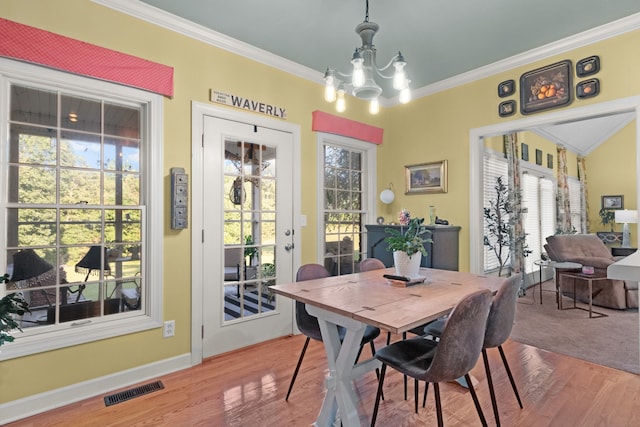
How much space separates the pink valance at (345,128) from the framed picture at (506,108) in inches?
56.5

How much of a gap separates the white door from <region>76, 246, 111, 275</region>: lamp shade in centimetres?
75

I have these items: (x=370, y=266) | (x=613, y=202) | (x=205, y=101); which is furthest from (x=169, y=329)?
(x=613, y=202)

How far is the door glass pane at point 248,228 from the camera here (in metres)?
3.05

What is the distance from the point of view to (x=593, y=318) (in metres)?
3.97

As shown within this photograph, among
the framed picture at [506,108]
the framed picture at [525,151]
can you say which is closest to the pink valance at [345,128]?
the framed picture at [506,108]

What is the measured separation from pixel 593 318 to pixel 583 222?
14.6 feet

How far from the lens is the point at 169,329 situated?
8.63 ft

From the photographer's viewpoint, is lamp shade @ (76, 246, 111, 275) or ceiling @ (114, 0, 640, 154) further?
ceiling @ (114, 0, 640, 154)

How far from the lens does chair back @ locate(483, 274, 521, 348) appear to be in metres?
1.83

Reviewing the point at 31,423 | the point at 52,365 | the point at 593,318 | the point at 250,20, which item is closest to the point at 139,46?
the point at 250,20

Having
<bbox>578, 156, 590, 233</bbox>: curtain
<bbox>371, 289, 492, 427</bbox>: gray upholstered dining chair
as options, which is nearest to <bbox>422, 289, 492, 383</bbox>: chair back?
<bbox>371, 289, 492, 427</bbox>: gray upholstered dining chair

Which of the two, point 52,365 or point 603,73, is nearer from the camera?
point 52,365

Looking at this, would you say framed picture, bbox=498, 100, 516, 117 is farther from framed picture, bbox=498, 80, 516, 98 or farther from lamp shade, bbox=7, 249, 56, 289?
lamp shade, bbox=7, 249, 56, 289

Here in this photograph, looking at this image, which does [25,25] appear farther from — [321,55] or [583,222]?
[583,222]
